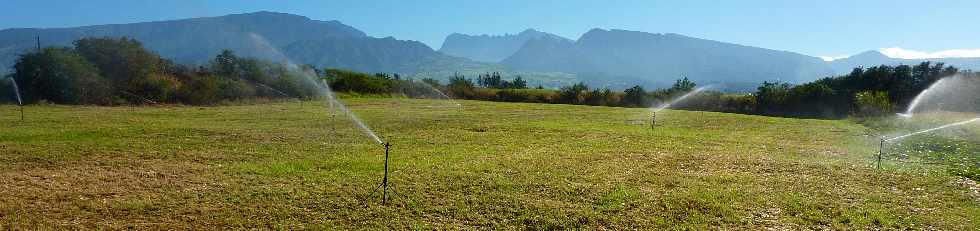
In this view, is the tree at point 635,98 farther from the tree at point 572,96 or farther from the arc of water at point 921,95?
the arc of water at point 921,95

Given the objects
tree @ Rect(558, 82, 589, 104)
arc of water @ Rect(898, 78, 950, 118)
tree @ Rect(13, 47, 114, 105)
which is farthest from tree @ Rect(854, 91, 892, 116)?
tree @ Rect(13, 47, 114, 105)

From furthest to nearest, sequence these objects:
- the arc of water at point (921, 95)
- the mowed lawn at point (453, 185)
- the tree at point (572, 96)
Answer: the tree at point (572, 96) → the arc of water at point (921, 95) → the mowed lawn at point (453, 185)

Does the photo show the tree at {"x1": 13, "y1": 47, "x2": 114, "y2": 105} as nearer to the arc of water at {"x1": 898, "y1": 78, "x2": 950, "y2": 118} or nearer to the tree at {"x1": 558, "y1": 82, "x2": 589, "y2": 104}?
the tree at {"x1": 558, "y1": 82, "x2": 589, "y2": 104}

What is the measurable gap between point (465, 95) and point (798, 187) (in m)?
70.9

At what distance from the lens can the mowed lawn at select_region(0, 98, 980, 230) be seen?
9.92m

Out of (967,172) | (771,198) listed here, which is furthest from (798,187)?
(967,172)

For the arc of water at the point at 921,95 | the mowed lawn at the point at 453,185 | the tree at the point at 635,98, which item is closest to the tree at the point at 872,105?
the arc of water at the point at 921,95

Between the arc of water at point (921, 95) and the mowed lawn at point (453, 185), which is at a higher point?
the arc of water at point (921, 95)

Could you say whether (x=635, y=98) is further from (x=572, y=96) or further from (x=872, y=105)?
(x=872, y=105)

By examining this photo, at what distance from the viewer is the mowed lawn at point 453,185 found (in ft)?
32.6

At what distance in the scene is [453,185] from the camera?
41.7 ft

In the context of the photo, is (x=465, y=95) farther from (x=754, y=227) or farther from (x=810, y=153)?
(x=754, y=227)

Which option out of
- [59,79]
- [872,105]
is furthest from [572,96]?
[59,79]

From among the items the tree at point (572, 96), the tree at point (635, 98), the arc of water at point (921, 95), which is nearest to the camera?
the arc of water at point (921, 95)
